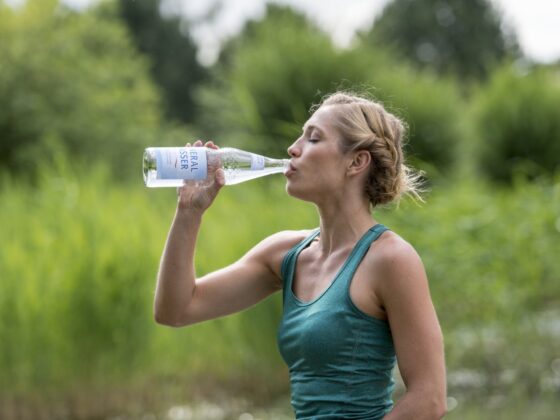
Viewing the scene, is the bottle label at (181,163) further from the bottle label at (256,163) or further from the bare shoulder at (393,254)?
the bare shoulder at (393,254)

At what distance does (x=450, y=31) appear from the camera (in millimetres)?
38000

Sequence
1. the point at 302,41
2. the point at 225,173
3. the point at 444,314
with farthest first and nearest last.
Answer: the point at 302,41
the point at 444,314
the point at 225,173

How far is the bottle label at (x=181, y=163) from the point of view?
233 cm

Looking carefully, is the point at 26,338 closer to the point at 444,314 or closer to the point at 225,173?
the point at 444,314

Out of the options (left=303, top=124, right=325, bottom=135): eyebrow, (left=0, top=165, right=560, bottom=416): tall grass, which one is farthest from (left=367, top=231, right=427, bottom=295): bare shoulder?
(left=0, top=165, right=560, bottom=416): tall grass

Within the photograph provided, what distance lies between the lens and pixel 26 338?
5938 mm

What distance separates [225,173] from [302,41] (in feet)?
29.5

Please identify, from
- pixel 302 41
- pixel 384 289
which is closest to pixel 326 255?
pixel 384 289

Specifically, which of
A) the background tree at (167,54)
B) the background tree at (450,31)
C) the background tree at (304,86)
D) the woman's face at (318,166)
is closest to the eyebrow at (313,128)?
the woman's face at (318,166)

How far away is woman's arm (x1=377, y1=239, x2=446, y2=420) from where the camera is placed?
81.7 inches

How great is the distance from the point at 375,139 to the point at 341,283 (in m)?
0.33

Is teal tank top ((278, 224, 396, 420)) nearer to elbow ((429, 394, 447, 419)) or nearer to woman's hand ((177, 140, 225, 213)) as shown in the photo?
elbow ((429, 394, 447, 419))

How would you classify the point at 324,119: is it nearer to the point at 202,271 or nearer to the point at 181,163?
the point at 181,163

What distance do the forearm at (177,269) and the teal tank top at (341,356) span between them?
1.04ft
